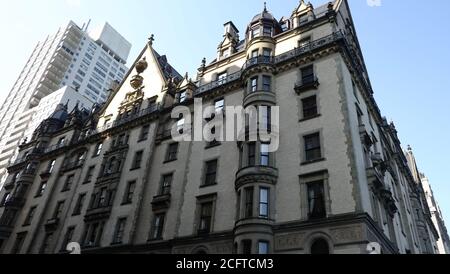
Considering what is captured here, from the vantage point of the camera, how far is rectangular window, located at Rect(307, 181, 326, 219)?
2325cm

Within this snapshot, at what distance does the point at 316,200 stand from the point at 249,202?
15.7 feet

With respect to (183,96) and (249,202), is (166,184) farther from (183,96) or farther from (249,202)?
(183,96)

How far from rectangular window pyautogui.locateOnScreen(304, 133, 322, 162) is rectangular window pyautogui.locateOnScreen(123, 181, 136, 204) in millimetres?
18138

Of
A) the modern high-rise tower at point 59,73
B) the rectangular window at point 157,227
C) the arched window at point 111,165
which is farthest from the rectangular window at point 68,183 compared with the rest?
the modern high-rise tower at point 59,73

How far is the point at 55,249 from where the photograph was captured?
122 feet

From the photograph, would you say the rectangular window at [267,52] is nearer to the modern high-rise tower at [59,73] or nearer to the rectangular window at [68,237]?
the rectangular window at [68,237]

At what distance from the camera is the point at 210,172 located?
102ft

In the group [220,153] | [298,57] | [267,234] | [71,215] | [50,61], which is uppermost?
[50,61]

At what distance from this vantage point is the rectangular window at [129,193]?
35.0m

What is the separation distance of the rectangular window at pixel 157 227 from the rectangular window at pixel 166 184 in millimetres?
2317
